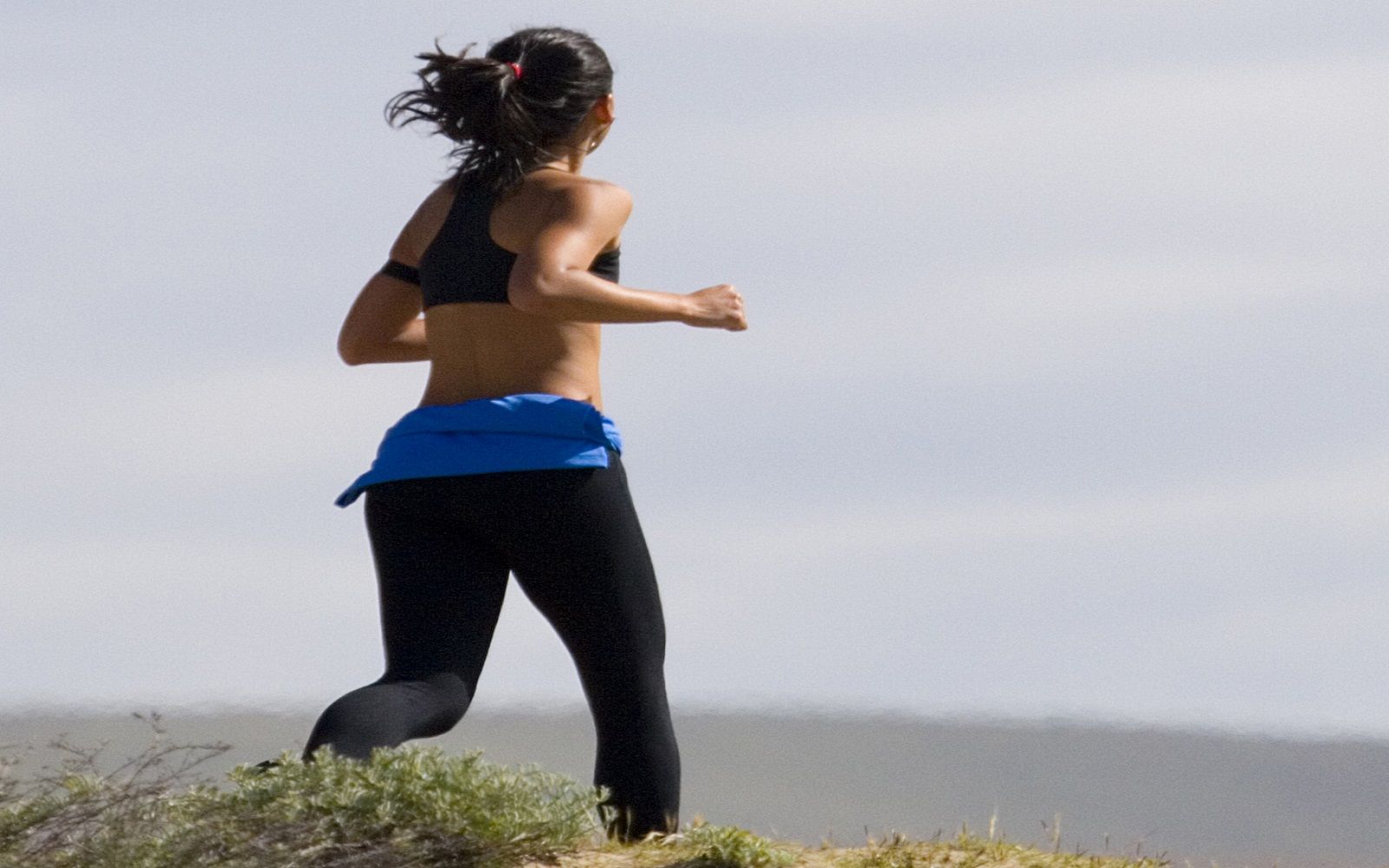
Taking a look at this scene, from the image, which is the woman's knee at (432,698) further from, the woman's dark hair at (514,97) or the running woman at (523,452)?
the woman's dark hair at (514,97)

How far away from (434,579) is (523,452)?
395 millimetres

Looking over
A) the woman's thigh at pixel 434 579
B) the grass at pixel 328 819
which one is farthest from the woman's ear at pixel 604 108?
the grass at pixel 328 819

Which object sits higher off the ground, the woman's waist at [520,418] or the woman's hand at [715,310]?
the woman's hand at [715,310]

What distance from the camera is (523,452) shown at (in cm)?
430

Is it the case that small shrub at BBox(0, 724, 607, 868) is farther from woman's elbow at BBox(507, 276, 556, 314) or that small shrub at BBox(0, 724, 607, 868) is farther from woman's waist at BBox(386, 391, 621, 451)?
woman's elbow at BBox(507, 276, 556, 314)

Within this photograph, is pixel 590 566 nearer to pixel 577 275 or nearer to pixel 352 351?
pixel 577 275

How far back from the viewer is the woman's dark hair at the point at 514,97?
455cm

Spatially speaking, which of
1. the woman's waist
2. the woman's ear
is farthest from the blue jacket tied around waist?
the woman's ear

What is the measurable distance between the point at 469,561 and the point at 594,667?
1.44ft

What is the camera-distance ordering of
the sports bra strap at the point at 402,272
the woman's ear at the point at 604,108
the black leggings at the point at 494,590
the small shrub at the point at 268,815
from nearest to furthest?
1. the small shrub at the point at 268,815
2. the black leggings at the point at 494,590
3. the woman's ear at the point at 604,108
4. the sports bra strap at the point at 402,272

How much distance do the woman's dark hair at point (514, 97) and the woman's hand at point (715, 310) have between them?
0.60m

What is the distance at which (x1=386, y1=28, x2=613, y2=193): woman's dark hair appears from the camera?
4547 millimetres

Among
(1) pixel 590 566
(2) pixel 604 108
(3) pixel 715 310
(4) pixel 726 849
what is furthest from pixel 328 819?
(2) pixel 604 108

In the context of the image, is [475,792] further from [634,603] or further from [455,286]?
[455,286]
